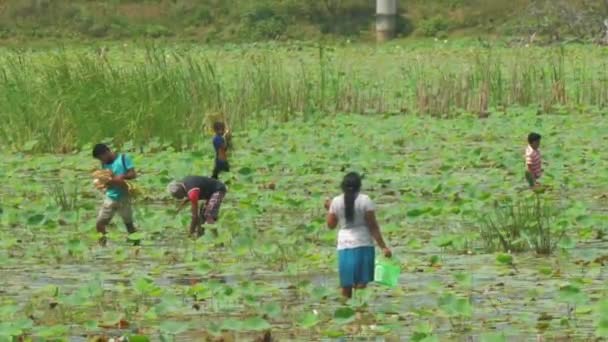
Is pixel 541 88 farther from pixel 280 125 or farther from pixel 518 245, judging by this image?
pixel 518 245

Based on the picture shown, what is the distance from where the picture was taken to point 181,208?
1203cm

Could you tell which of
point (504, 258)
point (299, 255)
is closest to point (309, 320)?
point (504, 258)

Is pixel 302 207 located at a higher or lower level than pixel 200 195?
lower

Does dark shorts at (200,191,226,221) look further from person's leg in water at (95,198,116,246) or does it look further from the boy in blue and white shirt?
person's leg in water at (95,198,116,246)

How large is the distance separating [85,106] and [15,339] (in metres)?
10.2

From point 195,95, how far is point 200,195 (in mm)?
7267

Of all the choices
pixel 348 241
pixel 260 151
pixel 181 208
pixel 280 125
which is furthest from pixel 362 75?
pixel 348 241

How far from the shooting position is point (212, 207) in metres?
11.6

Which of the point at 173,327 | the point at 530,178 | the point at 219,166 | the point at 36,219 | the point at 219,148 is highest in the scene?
the point at 219,148

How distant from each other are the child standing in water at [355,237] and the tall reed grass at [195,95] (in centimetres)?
877

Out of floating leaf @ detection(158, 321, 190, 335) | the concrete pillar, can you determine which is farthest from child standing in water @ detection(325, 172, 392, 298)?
the concrete pillar

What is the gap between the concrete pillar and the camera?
137ft

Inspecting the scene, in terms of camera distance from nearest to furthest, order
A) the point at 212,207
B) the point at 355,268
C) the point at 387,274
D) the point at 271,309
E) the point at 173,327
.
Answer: the point at 173,327 → the point at 271,309 → the point at 387,274 → the point at 355,268 → the point at 212,207

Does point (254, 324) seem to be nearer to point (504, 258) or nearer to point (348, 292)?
point (348, 292)
